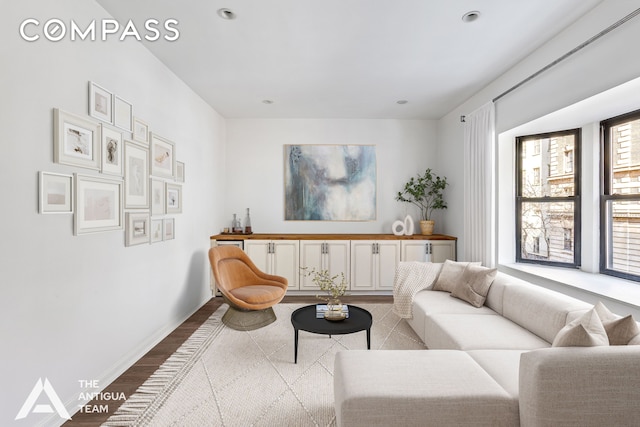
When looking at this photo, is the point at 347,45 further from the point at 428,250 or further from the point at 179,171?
the point at 428,250

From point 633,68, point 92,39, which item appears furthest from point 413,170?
point 92,39

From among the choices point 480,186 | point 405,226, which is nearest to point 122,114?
point 480,186

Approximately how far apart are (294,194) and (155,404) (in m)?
3.42

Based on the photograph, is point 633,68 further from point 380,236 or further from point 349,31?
point 380,236

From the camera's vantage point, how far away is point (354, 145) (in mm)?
4988

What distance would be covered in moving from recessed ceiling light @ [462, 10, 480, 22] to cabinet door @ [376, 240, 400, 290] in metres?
2.90

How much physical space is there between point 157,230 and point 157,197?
12.6 inches

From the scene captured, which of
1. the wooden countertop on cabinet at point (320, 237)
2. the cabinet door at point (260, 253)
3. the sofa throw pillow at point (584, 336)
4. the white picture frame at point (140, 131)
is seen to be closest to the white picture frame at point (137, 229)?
the white picture frame at point (140, 131)

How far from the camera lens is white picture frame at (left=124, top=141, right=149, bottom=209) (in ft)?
8.16

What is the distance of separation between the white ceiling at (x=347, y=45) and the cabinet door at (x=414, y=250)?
203 cm

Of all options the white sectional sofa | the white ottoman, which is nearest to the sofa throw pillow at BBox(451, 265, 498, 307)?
the white sectional sofa

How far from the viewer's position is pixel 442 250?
177 inches

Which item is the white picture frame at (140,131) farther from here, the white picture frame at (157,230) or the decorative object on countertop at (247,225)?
the decorative object on countertop at (247,225)

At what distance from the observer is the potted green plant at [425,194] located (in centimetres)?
476
